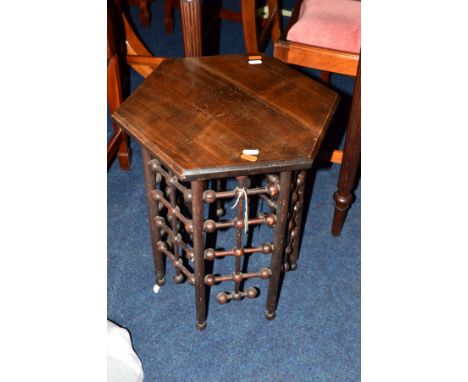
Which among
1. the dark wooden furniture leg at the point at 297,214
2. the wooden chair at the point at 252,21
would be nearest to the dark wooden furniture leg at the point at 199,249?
the dark wooden furniture leg at the point at 297,214

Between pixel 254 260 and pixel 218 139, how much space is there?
75 centimetres

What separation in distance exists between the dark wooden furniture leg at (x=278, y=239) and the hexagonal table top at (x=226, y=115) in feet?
0.26

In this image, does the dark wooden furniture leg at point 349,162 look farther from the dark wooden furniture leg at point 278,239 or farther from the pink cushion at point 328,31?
the dark wooden furniture leg at point 278,239

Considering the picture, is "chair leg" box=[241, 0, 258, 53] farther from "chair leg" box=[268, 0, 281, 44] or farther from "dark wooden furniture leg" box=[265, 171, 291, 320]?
"dark wooden furniture leg" box=[265, 171, 291, 320]

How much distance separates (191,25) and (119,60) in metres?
0.69

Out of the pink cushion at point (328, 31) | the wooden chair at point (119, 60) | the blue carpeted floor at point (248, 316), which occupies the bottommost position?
the blue carpeted floor at point (248, 316)

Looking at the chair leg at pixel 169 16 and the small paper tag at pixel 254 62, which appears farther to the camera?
the chair leg at pixel 169 16

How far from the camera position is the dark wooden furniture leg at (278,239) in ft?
4.74

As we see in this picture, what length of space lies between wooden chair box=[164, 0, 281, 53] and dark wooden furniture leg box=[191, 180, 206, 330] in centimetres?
131

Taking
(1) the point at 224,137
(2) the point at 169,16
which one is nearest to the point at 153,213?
(1) the point at 224,137

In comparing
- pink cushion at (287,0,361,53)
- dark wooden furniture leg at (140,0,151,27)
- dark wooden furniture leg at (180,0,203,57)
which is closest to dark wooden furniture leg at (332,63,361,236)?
pink cushion at (287,0,361,53)

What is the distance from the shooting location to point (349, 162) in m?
1.88

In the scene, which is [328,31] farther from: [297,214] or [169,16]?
[169,16]
